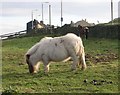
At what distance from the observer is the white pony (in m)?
17.1

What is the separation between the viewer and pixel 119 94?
1210 cm

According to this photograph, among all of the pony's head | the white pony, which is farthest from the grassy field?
the white pony

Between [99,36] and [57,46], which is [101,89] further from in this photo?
[99,36]

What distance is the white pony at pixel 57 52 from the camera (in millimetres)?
17078

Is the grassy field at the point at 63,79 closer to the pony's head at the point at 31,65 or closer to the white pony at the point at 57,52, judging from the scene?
the pony's head at the point at 31,65

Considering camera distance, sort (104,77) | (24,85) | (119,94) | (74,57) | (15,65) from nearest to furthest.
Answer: (119,94) < (24,85) < (104,77) < (74,57) < (15,65)

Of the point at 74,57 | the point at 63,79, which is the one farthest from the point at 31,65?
the point at 63,79

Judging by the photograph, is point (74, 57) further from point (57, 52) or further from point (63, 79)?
point (63, 79)

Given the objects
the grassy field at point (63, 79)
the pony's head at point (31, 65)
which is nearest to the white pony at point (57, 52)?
the pony's head at point (31, 65)

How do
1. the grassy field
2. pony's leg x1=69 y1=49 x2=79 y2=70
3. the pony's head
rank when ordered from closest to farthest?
1. the grassy field
2. pony's leg x1=69 y1=49 x2=79 y2=70
3. the pony's head

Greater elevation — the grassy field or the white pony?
the white pony

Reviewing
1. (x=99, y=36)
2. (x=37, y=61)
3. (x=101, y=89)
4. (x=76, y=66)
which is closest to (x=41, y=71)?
(x=37, y=61)

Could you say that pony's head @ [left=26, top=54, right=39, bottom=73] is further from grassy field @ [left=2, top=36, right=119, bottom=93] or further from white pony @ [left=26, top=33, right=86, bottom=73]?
grassy field @ [left=2, top=36, right=119, bottom=93]

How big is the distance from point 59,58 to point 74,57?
0.68 m
